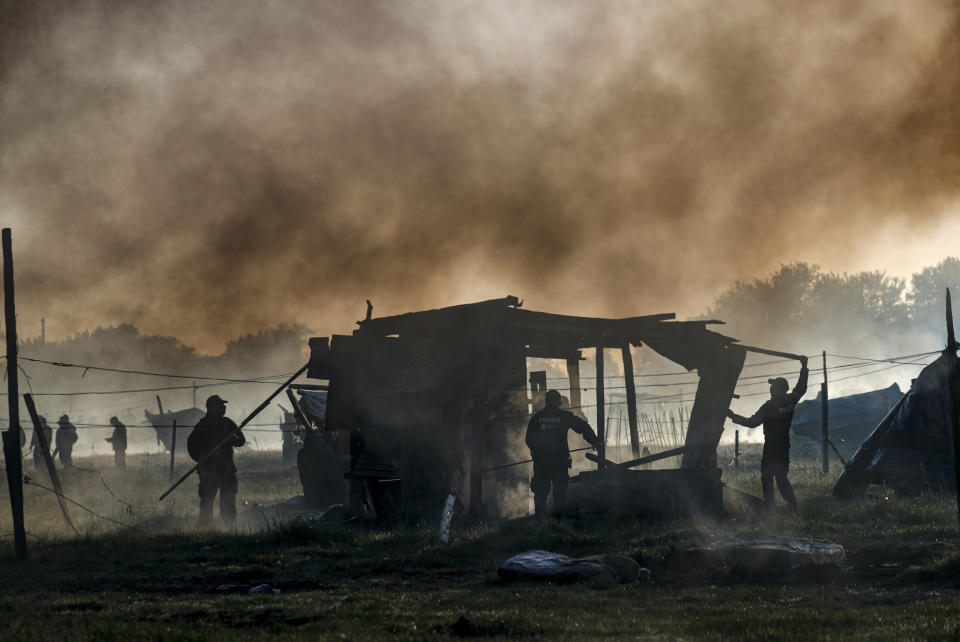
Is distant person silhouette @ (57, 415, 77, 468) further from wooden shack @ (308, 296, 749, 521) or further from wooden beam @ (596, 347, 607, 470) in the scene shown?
wooden beam @ (596, 347, 607, 470)

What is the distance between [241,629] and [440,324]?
9.41m

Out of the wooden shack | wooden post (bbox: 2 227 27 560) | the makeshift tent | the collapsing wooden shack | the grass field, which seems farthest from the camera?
the makeshift tent

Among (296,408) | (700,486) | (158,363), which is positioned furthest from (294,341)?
(700,486)

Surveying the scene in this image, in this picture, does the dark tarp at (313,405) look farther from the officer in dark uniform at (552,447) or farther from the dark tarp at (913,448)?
the dark tarp at (913,448)

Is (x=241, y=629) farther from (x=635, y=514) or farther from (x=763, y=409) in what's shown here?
(x=763, y=409)

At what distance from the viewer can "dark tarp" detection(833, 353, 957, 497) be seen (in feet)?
55.5

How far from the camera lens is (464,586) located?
9.96 metres

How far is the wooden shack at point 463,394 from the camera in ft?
51.8

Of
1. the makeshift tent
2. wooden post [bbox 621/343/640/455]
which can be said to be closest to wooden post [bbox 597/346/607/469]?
wooden post [bbox 621/343/640/455]

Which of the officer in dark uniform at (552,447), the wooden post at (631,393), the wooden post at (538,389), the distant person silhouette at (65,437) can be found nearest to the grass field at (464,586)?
the officer in dark uniform at (552,447)

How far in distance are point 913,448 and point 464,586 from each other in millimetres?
11351

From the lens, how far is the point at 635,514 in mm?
14352

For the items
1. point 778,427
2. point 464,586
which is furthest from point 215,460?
point 778,427

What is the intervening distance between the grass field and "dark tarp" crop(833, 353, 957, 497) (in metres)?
1.24
